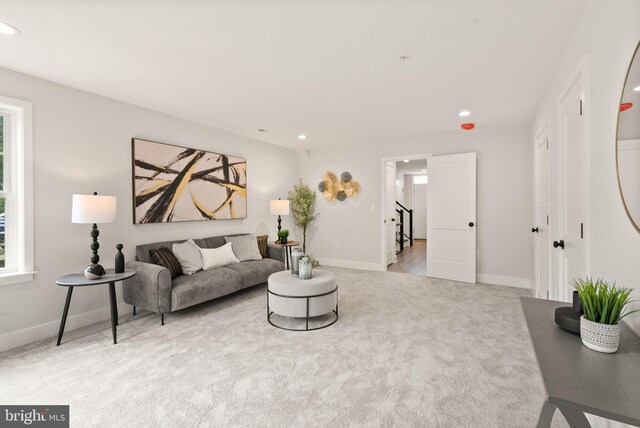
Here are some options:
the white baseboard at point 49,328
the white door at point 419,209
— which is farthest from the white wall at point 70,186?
the white door at point 419,209

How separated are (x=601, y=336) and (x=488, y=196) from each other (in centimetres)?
424

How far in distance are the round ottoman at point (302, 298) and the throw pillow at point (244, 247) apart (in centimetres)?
135

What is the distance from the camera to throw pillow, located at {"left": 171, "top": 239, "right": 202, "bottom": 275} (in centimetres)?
369

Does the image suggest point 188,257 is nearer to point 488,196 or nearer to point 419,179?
point 488,196

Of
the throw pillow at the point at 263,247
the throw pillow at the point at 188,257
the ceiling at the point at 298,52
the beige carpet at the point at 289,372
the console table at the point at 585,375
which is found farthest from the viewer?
the throw pillow at the point at 263,247

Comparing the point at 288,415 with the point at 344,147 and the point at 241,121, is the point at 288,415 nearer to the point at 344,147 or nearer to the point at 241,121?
the point at 241,121

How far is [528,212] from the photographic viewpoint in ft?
15.0

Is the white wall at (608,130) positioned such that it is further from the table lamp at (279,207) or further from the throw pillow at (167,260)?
the table lamp at (279,207)

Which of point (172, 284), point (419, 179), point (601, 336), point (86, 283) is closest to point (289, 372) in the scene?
point (172, 284)

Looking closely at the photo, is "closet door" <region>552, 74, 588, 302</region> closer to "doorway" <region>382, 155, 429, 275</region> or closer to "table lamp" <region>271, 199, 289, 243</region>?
"doorway" <region>382, 155, 429, 275</region>

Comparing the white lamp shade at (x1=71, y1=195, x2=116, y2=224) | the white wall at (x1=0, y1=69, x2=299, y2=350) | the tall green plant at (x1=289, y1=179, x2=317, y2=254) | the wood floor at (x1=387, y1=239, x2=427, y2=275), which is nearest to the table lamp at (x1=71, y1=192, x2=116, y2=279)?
the white lamp shade at (x1=71, y1=195, x2=116, y2=224)

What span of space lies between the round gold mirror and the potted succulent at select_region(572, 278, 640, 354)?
0.28m

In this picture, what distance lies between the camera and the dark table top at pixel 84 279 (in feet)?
8.79

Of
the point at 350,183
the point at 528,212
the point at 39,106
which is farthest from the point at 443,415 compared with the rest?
the point at 350,183
